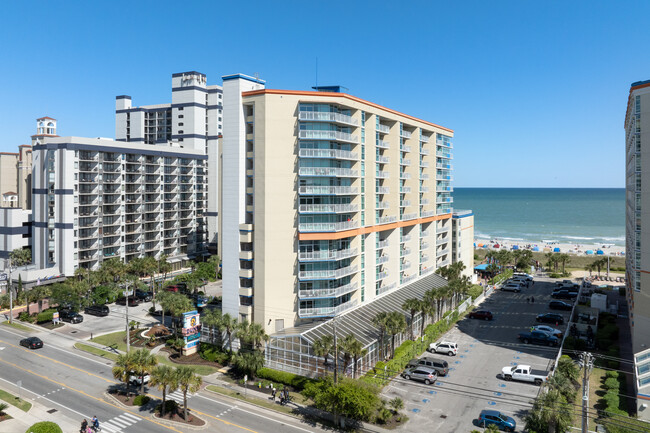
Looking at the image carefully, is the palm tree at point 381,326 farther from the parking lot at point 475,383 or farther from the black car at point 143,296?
the black car at point 143,296

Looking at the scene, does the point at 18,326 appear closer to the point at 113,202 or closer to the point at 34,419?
the point at 113,202

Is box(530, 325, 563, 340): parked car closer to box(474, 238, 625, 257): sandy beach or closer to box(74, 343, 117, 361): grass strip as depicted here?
box(74, 343, 117, 361): grass strip

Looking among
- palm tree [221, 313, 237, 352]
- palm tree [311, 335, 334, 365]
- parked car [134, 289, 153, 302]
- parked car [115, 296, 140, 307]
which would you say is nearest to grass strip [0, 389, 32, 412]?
palm tree [221, 313, 237, 352]

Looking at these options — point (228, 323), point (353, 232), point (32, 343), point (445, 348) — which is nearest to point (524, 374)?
point (445, 348)

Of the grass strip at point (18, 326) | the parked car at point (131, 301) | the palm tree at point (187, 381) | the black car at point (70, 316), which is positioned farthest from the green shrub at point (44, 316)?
the palm tree at point (187, 381)

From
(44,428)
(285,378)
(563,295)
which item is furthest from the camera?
(563,295)

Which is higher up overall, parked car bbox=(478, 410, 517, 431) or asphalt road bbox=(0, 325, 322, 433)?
parked car bbox=(478, 410, 517, 431)
